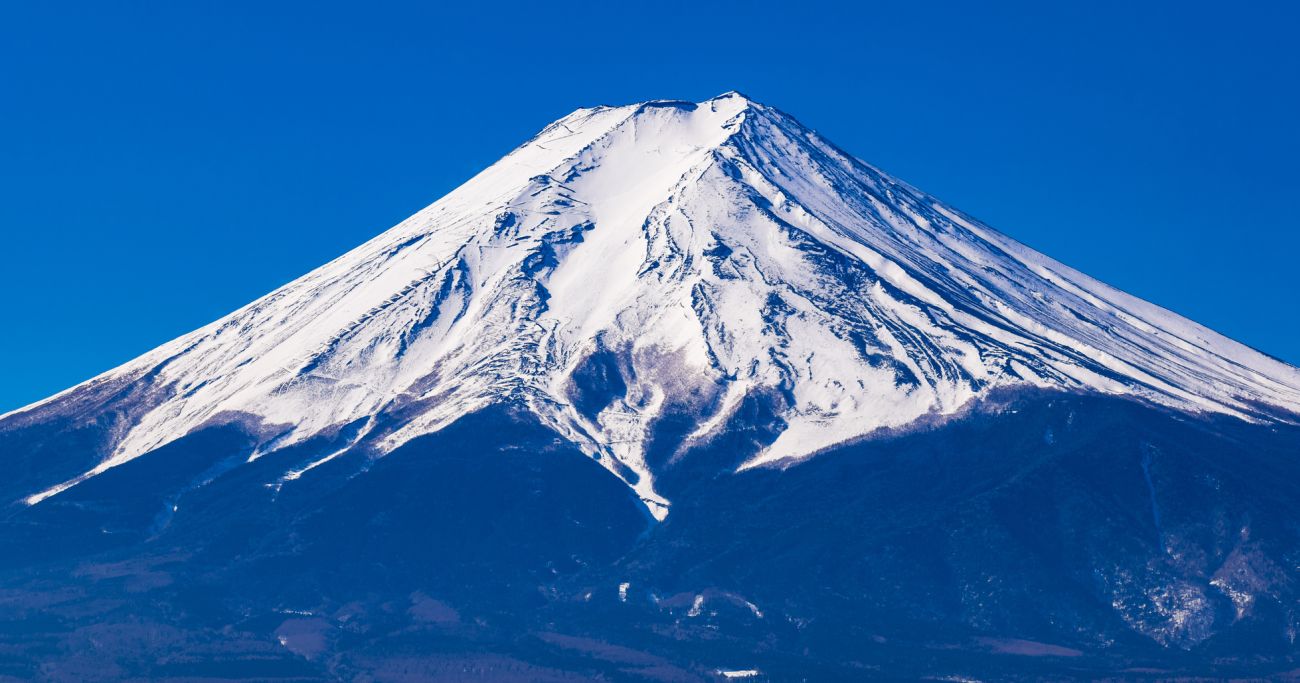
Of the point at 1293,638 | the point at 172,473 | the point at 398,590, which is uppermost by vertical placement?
the point at 172,473

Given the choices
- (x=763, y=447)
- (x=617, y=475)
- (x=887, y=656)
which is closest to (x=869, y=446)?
(x=763, y=447)

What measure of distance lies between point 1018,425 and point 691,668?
154ft

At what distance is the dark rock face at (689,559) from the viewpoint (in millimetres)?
155250

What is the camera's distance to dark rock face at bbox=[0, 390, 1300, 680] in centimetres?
15525

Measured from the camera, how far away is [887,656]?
155 meters

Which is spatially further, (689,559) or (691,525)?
(691,525)

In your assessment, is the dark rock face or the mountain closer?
the dark rock face

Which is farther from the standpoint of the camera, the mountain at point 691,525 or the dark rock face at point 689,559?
the mountain at point 691,525

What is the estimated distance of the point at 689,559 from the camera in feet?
557

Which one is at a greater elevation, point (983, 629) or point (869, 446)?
point (869, 446)

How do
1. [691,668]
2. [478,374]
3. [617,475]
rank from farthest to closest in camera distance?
[478,374]
[617,475]
[691,668]

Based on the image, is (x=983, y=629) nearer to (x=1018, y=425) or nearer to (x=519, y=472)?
(x=1018, y=425)

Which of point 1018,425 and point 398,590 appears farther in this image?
point 1018,425

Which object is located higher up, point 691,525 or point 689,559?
point 691,525
